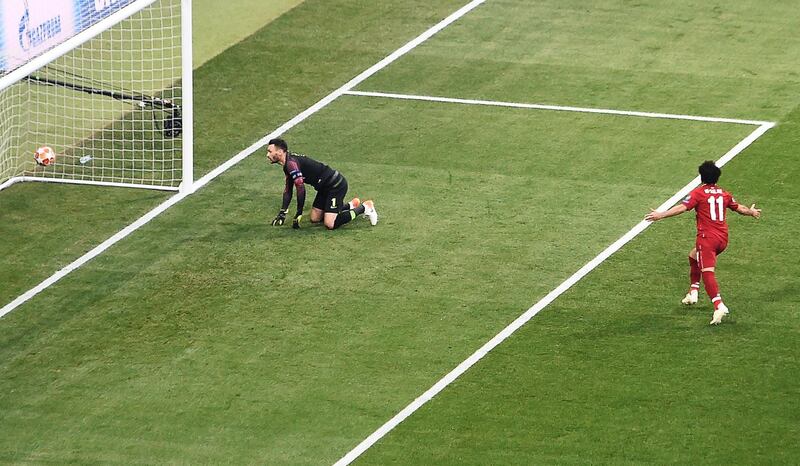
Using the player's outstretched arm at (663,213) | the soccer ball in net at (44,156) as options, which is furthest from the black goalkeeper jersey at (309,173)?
the player's outstretched arm at (663,213)

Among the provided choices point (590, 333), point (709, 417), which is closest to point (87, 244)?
point (590, 333)

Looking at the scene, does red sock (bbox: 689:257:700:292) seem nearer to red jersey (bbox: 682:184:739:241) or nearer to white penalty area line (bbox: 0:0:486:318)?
red jersey (bbox: 682:184:739:241)

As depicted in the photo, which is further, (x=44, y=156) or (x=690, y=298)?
(x=44, y=156)

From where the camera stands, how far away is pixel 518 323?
1659 cm

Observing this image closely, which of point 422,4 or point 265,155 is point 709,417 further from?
point 422,4

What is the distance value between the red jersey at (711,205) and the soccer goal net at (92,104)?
678 centimetres

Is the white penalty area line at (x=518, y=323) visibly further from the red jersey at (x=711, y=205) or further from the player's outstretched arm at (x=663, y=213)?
the red jersey at (x=711, y=205)

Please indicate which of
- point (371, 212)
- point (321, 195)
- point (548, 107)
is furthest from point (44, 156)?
point (548, 107)

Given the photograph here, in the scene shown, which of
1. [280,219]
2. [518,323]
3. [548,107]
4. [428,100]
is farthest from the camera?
[428,100]

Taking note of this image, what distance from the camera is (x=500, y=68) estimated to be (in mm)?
24328

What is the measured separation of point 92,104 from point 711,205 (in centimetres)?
969

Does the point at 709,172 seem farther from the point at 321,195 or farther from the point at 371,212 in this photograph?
the point at 321,195

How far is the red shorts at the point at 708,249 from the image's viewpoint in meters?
16.4

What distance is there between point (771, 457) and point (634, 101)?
9695 millimetres
